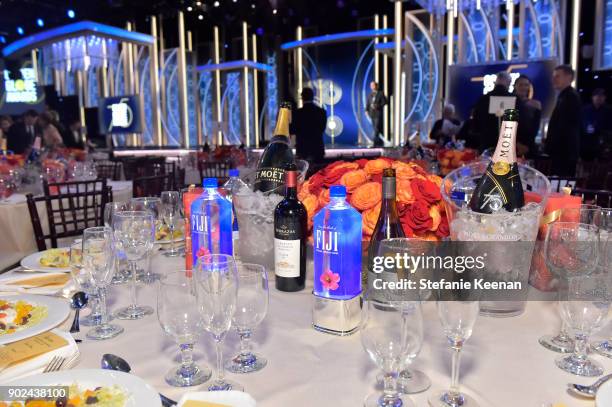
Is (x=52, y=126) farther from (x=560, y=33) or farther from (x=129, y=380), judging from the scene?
(x=560, y=33)

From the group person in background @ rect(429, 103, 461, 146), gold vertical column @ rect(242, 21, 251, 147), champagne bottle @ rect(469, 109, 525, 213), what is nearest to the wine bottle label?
champagne bottle @ rect(469, 109, 525, 213)

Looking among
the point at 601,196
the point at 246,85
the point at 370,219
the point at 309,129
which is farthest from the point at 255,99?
the point at 370,219

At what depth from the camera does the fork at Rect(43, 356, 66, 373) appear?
2.75ft

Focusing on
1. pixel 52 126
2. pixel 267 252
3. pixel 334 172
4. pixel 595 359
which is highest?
pixel 52 126

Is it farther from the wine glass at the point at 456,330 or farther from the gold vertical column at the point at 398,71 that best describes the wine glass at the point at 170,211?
the gold vertical column at the point at 398,71

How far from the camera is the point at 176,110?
11.9m

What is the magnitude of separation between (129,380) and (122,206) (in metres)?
0.87

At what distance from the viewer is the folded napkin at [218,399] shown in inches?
27.5

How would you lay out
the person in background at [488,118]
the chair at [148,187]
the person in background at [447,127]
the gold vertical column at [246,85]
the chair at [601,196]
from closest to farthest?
the chair at [601,196] < the chair at [148,187] < the person in background at [488,118] < the person in background at [447,127] < the gold vertical column at [246,85]

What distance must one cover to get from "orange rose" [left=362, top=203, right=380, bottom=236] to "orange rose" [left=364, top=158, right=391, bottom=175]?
0.15 m

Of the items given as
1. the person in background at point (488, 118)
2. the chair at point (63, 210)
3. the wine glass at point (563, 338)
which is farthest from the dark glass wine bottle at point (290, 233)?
the person in background at point (488, 118)

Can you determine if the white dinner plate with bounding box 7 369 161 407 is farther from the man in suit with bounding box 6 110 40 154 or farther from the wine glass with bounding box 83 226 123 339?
the man in suit with bounding box 6 110 40 154

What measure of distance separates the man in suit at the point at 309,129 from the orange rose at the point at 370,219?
4.23 meters

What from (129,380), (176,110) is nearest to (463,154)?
(129,380)
